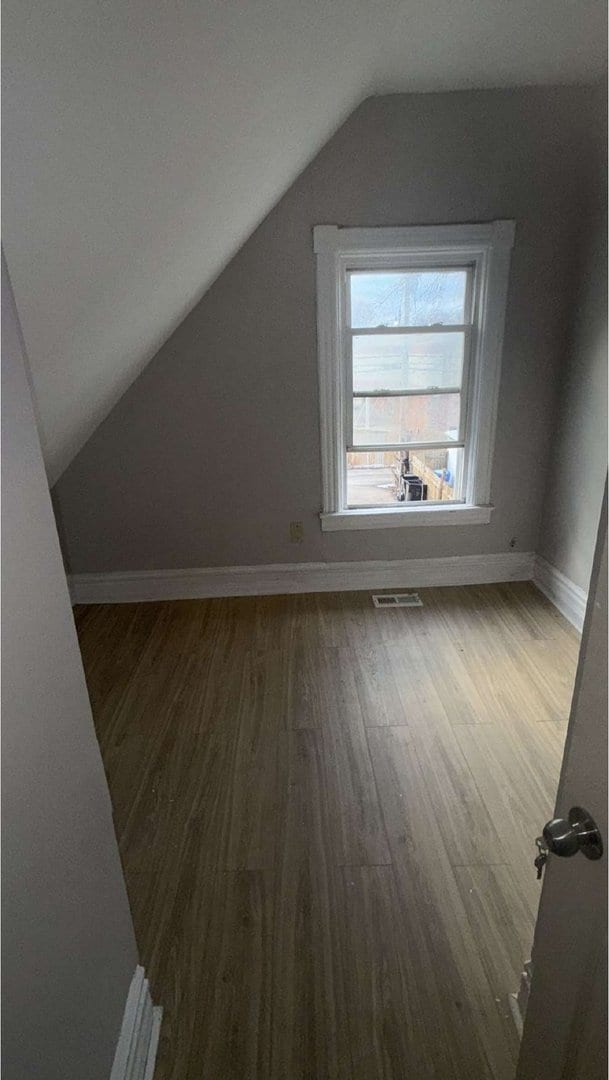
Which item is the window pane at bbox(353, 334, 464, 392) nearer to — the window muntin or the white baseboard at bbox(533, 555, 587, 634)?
the window muntin

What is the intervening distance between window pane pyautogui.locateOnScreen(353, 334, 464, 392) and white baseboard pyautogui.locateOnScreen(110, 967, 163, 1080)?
2.66m

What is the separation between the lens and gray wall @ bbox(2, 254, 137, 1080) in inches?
26.1

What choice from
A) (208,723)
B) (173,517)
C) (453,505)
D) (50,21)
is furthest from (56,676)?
(453,505)

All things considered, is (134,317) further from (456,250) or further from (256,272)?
(456,250)

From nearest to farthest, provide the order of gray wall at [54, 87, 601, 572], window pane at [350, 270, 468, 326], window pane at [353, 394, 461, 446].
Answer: gray wall at [54, 87, 601, 572], window pane at [350, 270, 468, 326], window pane at [353, 394, 461, 446]

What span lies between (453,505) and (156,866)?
94.0 inches

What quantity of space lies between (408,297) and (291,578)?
1.69 m

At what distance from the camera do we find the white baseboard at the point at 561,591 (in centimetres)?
287

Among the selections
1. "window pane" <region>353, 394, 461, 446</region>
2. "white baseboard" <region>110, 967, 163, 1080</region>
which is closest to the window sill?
"window pane" <region>353, 394, 461, 446</region>

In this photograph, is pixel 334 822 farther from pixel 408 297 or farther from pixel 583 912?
pixel 408 297

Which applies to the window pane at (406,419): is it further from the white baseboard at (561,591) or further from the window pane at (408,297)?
the white baseboard at (561,591)

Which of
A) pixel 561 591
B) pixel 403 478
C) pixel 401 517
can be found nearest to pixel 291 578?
pixel 401 517

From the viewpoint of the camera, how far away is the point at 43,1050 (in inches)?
28.7

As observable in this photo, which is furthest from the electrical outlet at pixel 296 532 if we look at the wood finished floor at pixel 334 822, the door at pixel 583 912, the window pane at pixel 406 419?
the door at pixel 583 912
